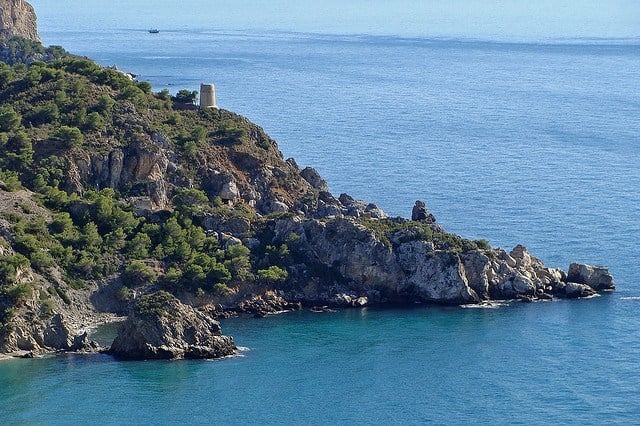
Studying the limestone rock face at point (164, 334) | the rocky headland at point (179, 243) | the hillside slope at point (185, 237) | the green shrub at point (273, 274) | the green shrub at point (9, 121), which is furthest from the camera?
the green shrub at point (9, 121)

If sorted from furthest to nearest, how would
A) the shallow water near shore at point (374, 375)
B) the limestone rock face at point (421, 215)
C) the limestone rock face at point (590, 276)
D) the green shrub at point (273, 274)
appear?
the limestone rock face at point (421, 215) < the limestone rock face at point (590, 276) < the green shrub at point (273, 274) < the shallow water near shore at point (374, 375)

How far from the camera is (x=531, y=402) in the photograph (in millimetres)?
Answer: 79625

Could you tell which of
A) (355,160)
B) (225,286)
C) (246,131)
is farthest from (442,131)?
(225,286)

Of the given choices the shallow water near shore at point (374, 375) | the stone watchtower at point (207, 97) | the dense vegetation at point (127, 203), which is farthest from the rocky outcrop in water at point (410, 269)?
the stone watchtower at point (207, 97)

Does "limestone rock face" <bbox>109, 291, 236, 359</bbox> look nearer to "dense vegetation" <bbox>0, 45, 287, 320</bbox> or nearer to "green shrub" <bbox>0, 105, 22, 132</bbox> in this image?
"dense vegetation" <bbox>0, 45, 287, 320</bbox>

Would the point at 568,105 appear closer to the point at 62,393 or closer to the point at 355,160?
the point at 355,160

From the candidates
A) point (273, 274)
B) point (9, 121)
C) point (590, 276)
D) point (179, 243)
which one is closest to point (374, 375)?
point (273, 274)

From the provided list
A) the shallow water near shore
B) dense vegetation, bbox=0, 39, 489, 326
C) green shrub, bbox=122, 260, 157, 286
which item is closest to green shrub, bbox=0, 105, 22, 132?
dense vegetation, bbox=0, 39, 489, 326

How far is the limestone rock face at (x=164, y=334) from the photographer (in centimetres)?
8531

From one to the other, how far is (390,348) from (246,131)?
29.5 metres

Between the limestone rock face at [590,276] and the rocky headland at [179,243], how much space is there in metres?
0.10

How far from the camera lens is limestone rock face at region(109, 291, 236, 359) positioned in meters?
85.3

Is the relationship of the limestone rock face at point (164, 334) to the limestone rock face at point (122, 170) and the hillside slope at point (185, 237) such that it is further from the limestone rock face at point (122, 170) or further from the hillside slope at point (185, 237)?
the limestone rock face at point (122, 170)

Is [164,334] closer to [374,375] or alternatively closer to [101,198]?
[374,375]
